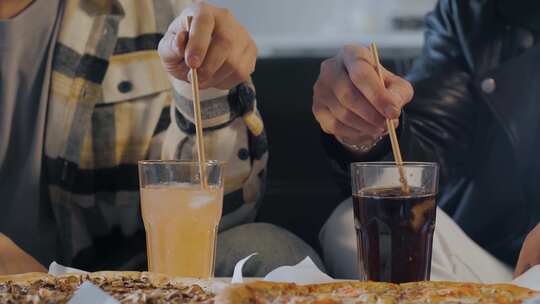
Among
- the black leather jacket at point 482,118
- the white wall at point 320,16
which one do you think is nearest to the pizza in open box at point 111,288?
the black leather jacket at point 482,118

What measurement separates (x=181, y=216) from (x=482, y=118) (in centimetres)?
102

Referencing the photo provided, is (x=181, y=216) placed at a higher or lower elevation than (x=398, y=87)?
lower

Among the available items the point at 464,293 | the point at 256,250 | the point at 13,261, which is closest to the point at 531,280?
the point at 464,293

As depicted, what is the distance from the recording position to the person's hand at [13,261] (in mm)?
1022

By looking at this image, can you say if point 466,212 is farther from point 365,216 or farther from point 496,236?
point 365,216

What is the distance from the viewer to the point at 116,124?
1.46 meters

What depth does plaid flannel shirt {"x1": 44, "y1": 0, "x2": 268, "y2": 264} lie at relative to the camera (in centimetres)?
137

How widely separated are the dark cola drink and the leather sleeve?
0.80 m

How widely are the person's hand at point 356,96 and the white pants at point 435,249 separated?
124 millimetres

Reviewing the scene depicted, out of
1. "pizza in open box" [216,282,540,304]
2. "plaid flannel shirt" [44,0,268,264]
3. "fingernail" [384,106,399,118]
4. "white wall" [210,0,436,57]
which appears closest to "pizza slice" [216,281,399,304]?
"pizza in open box" [216,282,540,304]

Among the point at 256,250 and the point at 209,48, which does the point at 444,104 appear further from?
the point at 209,48

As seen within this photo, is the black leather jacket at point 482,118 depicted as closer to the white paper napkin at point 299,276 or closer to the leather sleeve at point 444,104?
the leather sleeve at point 444,104

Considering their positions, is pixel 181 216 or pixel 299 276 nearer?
pixel 299 276

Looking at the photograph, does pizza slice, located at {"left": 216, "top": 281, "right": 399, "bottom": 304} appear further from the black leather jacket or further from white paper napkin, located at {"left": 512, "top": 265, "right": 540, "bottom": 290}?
the black leather jacket
